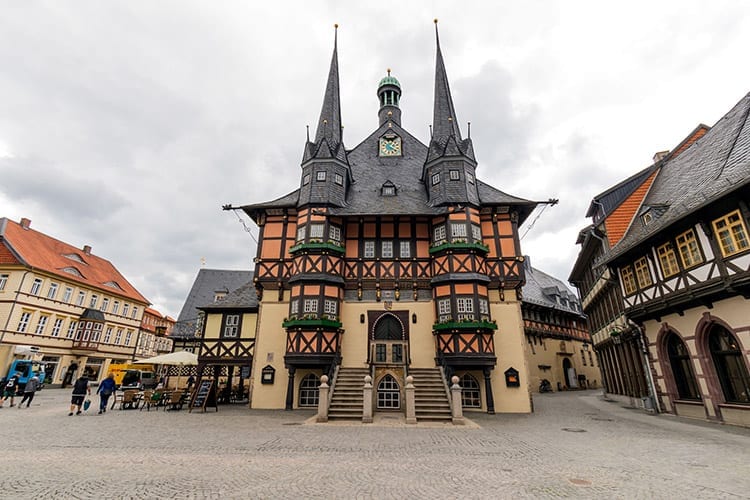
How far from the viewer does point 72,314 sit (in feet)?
103

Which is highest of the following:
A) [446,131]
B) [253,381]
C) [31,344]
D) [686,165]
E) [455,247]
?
[446,131]

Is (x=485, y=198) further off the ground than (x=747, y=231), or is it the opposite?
(x=485, y=198)

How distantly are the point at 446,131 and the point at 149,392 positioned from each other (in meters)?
20.3

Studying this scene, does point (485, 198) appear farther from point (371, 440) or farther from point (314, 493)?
point (314, 493)

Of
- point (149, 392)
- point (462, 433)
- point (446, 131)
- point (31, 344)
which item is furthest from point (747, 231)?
point (31, 344)

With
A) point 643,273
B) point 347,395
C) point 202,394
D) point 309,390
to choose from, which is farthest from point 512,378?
point 202,394

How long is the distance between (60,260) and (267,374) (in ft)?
91.4

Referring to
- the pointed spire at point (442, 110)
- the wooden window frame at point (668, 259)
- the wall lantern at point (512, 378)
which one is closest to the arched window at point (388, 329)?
the wall lantern at point (512, 378)

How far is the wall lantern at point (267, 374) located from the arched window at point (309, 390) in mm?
1489

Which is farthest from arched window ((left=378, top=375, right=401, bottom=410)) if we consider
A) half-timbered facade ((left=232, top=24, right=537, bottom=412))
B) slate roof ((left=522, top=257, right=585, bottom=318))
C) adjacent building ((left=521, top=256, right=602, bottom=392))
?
slate roof ((left=522, top=257, right=585, bottom=318))

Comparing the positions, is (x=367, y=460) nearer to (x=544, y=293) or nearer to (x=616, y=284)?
(x=616, y=284)

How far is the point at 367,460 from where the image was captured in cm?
738

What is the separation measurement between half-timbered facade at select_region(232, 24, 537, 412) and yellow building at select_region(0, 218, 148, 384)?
2182 centimetres

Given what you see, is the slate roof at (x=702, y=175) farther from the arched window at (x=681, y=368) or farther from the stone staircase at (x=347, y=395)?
the stone staircase at (x=347, y=395)
